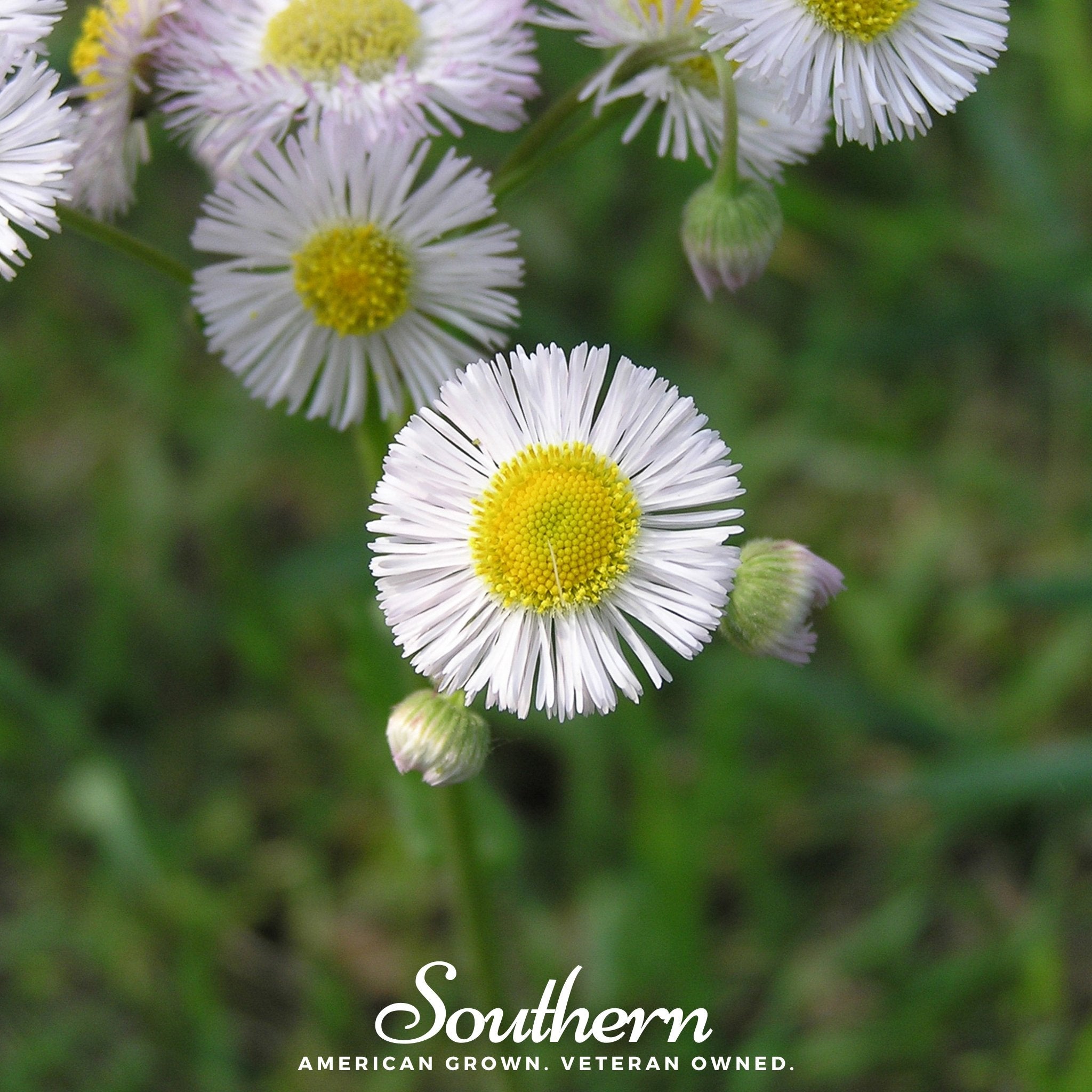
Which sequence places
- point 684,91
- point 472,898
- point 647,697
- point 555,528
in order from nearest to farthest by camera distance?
point 555,528
point 684,91
point 472,898
point 647,697

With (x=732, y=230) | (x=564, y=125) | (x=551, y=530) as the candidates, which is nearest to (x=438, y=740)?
(x=551, y=530)

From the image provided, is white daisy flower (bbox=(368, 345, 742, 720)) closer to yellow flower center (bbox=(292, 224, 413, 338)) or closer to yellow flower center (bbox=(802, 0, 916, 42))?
yellow flower center (bbox=(292, 224, 413, 338))

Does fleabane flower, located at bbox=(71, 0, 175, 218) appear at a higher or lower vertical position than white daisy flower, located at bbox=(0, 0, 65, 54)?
higher

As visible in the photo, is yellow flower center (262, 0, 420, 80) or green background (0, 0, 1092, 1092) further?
green background (0, 0, 1092, 1092)

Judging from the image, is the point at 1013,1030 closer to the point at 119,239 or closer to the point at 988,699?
the point at 988,699

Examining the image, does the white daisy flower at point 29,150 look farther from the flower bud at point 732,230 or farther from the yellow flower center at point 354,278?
the flower bud at point 732,230

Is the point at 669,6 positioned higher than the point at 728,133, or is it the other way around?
the point at 669,6

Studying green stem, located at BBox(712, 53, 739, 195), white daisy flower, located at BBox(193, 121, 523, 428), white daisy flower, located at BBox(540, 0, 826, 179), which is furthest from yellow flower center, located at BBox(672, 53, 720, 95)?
white daisy flower, located at BBox(193, 121, 523, 428)

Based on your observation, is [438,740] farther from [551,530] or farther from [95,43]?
[95,43]
